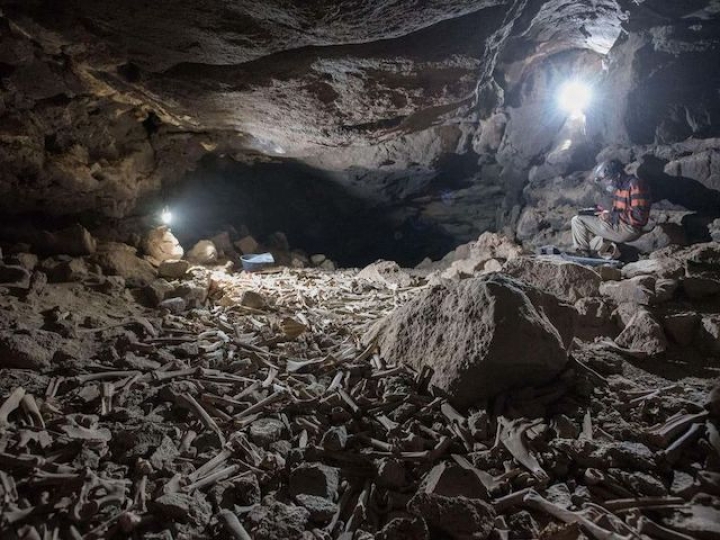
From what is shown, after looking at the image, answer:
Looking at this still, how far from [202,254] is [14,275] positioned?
4.23m

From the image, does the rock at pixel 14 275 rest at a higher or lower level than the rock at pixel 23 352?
higher

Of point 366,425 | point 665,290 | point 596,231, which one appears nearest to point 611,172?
point 596,231

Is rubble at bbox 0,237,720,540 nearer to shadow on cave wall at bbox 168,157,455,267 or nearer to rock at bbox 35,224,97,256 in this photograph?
rock at bbox 35,224,97,256

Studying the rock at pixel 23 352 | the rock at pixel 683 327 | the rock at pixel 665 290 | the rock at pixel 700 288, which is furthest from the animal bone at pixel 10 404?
the rock at pixel 700 288

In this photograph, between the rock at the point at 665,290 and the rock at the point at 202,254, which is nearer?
the rock at the point at 665,290

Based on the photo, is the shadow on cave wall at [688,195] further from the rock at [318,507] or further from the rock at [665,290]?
the rock at [318,507]

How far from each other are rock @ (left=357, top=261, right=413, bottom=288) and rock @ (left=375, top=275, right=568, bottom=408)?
374 centimetres

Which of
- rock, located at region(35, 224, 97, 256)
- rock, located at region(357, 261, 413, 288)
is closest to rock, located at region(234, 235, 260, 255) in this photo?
rock, located at region(357, 261, 413, 288)

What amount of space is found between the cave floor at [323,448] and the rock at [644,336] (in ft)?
0.47

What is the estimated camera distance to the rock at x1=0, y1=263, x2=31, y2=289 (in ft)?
13.5

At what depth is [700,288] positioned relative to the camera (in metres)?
4.08

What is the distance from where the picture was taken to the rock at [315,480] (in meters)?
1.93

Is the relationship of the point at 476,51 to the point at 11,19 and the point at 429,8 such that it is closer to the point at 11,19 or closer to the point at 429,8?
the point at 429,8

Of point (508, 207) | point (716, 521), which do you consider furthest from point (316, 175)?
point (716, 521)
